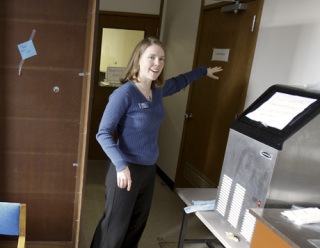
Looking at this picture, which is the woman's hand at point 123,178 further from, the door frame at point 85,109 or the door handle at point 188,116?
the door handle at point 188,116

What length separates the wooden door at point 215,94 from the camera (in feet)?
8.16

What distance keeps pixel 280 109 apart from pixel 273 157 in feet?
0.86

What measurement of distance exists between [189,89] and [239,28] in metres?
0.96

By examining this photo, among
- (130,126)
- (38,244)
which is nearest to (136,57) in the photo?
(130,126)

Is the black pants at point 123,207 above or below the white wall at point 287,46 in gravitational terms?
below

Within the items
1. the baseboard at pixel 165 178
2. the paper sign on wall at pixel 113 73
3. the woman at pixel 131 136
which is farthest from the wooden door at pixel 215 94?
the paper sign on wall at pixel 113 73

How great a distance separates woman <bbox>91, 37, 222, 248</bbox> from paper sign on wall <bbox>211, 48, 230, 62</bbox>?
0.96 metres

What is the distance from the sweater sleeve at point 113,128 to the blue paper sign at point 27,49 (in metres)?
0.63

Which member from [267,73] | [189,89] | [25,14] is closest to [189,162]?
[189,89]

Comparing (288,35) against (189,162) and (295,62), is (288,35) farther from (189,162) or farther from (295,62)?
(189,162)

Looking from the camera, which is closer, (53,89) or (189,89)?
(53,89)

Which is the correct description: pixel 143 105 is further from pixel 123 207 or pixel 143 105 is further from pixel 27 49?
pixel 27 49

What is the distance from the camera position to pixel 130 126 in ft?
5.89

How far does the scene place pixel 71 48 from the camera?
202cm
